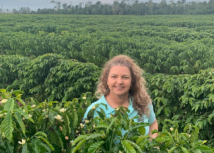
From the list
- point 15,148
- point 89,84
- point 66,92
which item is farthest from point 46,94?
point 15,148

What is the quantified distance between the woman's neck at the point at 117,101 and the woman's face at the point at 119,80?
0.07m

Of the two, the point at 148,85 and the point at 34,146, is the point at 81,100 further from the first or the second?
the point at 148,85

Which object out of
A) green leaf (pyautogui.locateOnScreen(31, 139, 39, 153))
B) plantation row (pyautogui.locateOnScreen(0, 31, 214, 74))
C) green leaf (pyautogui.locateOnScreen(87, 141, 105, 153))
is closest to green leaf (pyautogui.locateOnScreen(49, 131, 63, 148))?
green leaf (pyautogui.locateOnScreen(31, 139, 39, 153))

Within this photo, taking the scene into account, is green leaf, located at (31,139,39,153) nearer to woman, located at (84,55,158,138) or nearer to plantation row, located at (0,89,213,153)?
plantation row, located at (0,89,213,153)

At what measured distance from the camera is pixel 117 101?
1722 mm

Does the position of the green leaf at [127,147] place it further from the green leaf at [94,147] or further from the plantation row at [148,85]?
the plantation row at [148,85]

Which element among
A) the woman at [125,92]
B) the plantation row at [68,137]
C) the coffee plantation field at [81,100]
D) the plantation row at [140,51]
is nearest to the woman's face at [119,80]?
the woman at [125,92]

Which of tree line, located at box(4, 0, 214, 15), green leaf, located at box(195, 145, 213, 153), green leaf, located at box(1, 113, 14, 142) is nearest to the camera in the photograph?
green leaf, located at box(1, 113, 14, 142)

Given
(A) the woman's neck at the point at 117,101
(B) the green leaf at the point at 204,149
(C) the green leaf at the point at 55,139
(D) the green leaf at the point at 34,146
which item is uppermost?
(D) the green leaf at the point at 34,146

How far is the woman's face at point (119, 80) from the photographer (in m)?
1.61

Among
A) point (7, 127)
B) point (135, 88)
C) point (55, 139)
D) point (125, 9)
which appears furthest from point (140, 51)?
point (125, 9)

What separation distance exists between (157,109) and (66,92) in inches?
69.3

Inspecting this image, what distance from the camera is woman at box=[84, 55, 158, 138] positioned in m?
1.63

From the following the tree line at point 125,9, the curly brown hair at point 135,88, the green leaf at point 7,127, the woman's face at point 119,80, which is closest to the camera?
the green leaf at point 7,127
